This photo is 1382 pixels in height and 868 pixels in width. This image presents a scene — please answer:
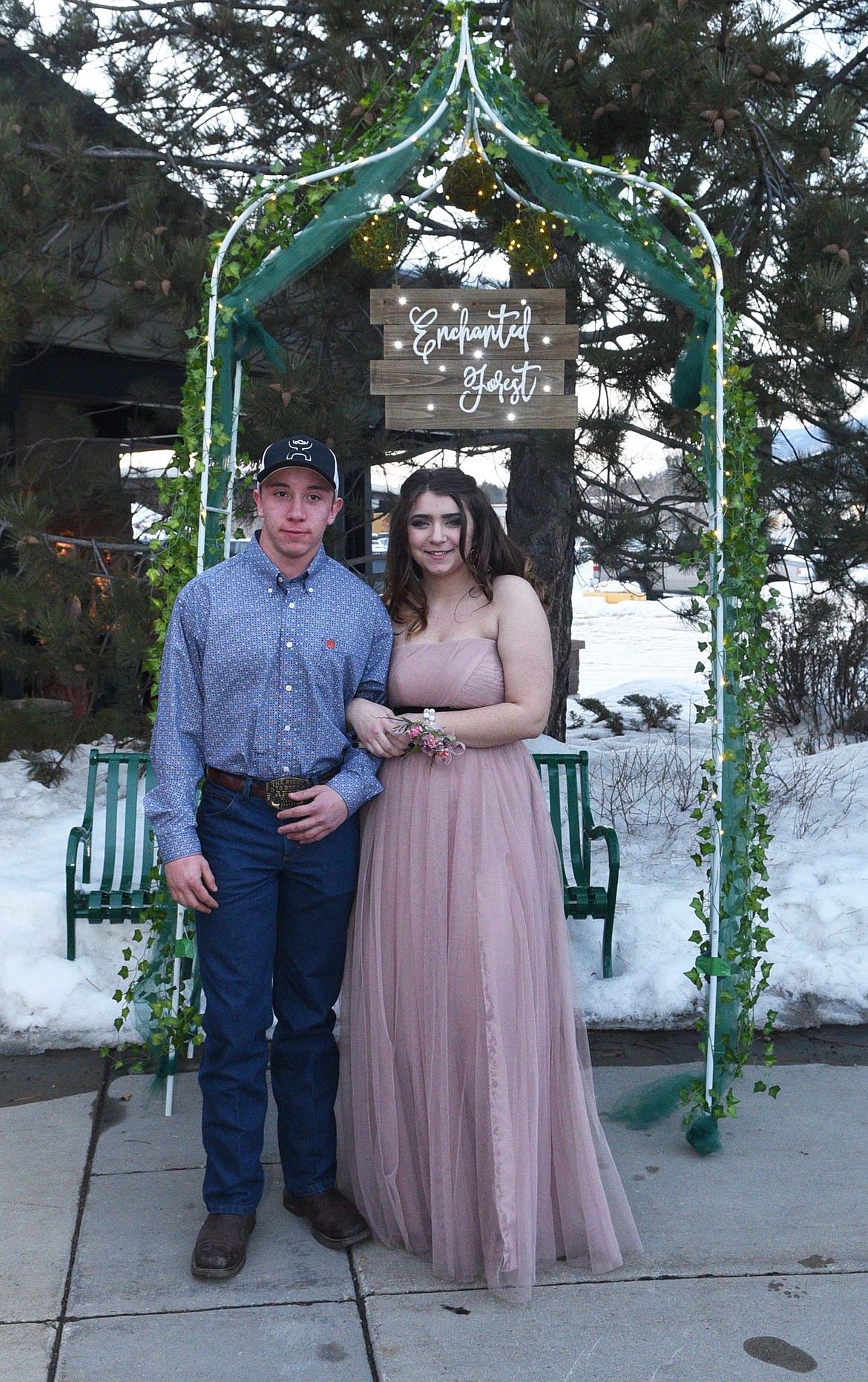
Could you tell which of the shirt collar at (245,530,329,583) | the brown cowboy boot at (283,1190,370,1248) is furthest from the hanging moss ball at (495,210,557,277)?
the brown cowboy boot at (283,1190,370,1248)

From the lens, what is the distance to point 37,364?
8.67m

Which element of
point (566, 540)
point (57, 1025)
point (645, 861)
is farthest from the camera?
point (566, 540)

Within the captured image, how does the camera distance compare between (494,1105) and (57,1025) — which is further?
(57,1025)

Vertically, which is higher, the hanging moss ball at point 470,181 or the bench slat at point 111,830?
the hanging moss ball at point 470,181

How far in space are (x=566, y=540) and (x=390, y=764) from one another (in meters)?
3.89

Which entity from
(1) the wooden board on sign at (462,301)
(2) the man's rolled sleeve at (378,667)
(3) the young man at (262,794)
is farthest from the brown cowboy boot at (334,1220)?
(1) the wooden board on sign at (462,301)

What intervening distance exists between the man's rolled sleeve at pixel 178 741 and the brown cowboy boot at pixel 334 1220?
982 millimetres

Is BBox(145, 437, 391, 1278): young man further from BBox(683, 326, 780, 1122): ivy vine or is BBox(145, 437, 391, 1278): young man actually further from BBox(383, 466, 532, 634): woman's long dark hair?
BBox(683, 326, 780, 1122): ivy vine

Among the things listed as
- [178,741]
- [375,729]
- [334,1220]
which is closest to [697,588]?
[375,729]

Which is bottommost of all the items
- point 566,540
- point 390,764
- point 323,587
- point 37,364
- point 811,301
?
point 390,764

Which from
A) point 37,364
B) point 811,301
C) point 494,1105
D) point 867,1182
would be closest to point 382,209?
point 811,301

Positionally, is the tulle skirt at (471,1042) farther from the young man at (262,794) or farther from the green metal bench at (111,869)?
the green metal bench at (111,869)

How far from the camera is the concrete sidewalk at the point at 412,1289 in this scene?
2.55 m

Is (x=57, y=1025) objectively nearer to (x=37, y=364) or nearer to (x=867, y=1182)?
(x=867, y=1182)
